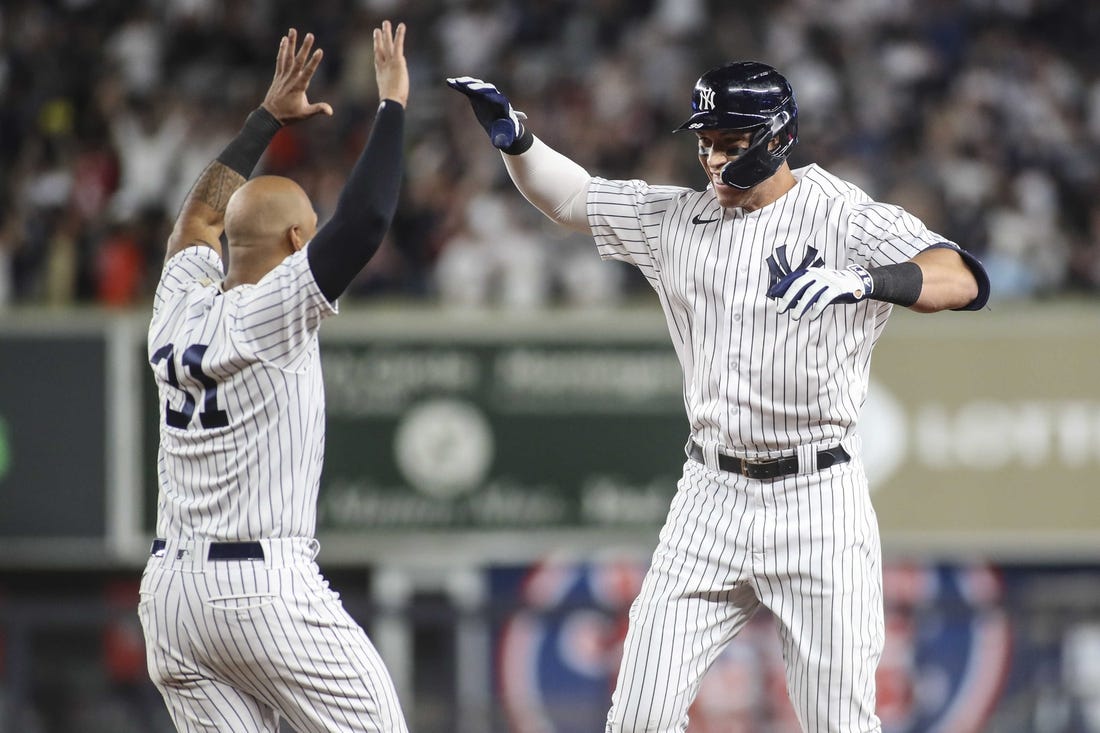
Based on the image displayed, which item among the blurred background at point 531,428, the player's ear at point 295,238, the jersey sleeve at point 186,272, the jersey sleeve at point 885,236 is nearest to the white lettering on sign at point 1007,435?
the blurred background at point 531,428

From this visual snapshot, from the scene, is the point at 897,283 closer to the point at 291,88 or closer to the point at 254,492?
the point at 254,492

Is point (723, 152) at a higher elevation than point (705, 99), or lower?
lower

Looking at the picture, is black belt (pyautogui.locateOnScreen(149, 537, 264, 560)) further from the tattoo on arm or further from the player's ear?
the tattoo on arm

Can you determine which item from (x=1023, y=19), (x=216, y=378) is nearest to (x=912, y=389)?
(x=1023, y=19)

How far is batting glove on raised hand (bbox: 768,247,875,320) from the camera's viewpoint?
354cm

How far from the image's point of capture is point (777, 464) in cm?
402

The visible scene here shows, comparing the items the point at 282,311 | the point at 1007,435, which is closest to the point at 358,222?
the point at 282,311

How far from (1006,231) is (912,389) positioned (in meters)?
1.56

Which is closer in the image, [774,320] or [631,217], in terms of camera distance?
[774,320]

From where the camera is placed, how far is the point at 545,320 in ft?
29.2

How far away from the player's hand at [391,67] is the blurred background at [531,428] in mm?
4241

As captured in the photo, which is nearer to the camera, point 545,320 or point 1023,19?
point 545,320

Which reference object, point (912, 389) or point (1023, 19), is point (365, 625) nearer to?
point (912, 389)

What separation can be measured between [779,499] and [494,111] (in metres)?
1.26
